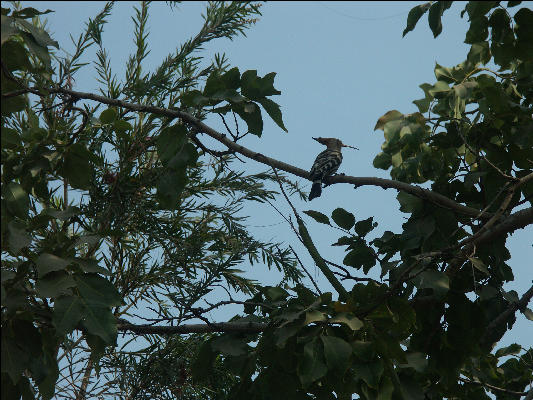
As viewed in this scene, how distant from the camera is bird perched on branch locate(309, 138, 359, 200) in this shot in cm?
512

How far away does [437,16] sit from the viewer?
260 centimetres

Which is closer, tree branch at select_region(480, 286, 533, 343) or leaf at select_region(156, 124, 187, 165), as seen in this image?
leaf at select_region(156, 124, 187, 165)

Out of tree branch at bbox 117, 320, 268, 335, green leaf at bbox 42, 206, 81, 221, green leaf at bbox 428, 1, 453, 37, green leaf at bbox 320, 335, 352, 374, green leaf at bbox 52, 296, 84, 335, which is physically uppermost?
green leaf at bbox 428, 1, 453, 37

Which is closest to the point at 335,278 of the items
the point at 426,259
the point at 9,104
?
the point at 426,259

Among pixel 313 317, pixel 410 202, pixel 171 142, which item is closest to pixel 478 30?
pixel 410 202

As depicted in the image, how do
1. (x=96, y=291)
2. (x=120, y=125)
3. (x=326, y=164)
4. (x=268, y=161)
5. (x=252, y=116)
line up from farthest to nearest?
(x=326, y=164) → (x=268, y=161) → (x=120, y=125) → (x=252, y=116) → (x=96, y=291)

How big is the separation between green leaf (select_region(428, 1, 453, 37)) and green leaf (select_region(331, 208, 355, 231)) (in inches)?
45.2

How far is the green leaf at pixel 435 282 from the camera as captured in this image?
9.30ft

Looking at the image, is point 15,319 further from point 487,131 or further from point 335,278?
point 487,131

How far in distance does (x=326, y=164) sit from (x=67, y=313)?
348 centimetres

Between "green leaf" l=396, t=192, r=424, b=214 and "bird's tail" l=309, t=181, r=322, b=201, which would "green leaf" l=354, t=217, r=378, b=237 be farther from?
"bird's tail" l=309, t=181, r=322, b=201

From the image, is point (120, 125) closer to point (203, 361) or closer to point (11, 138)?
point (11, 138)

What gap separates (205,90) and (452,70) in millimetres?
2054

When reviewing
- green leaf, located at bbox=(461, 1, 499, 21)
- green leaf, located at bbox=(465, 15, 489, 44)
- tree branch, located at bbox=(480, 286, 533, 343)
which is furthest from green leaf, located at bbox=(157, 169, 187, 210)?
tree branch, located at bbox=(480, 286, 533, 343)
